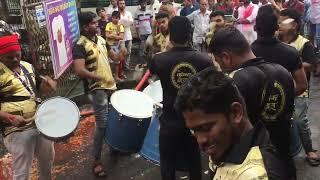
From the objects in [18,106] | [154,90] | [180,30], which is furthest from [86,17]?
[180,30]

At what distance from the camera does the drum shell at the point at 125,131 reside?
4758 millimetres

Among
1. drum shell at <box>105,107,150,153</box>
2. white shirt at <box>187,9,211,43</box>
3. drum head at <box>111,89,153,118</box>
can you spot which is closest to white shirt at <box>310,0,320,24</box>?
white shirt at <box>187,9,211,43</box>

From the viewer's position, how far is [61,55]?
5117 millimetres

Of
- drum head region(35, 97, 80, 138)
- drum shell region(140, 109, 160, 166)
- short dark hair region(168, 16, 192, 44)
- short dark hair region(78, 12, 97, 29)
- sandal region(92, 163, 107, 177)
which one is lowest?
sandal region(92, 163, 107, 177)

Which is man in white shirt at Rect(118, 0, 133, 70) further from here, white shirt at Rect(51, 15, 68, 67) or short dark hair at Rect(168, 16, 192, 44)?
short dark hair at Rect(168, 16, 192, 44)

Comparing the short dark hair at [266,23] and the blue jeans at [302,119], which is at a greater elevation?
the short dark hair at [266,23]

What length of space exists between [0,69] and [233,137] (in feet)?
9.09

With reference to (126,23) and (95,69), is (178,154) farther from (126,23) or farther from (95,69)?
(126,23)

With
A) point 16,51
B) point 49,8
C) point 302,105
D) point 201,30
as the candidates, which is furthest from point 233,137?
point 201,30

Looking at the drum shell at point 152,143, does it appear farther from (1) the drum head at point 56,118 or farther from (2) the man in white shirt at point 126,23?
(2) the man in white shirt at point 126,23

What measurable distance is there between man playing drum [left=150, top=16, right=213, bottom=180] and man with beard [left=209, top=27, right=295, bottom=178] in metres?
0.74

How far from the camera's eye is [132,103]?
491cm

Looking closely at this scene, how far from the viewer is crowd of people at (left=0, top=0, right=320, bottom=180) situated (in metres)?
1.48

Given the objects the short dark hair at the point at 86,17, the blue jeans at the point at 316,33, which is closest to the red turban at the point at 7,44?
the short dark hair at the point at 86,17
